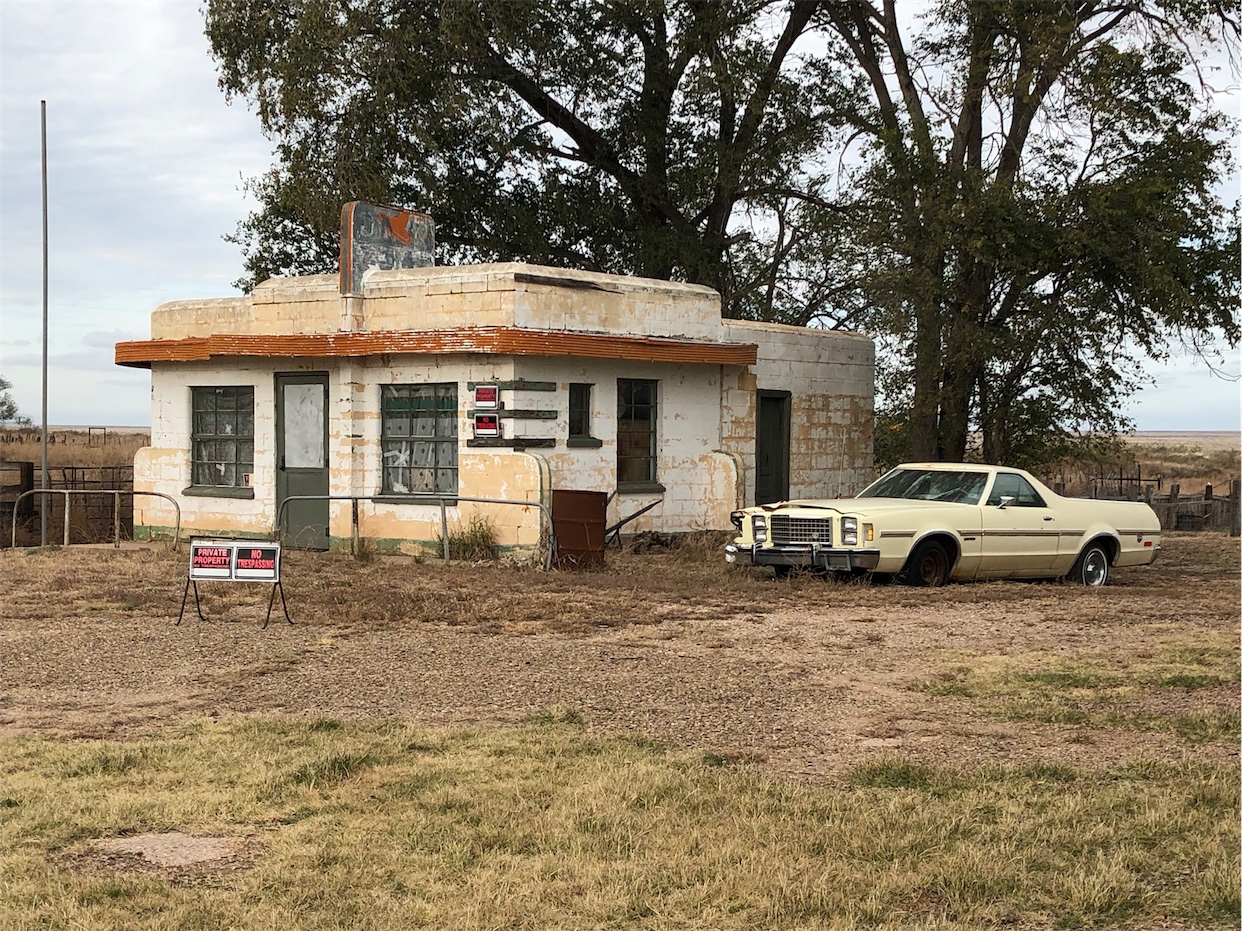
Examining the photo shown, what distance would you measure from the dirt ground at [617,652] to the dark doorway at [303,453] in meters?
2.53

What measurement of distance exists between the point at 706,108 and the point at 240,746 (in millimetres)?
23178

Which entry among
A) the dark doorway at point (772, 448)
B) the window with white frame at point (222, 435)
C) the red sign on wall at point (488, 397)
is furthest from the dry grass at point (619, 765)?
the dark doorway at point (772, 448)

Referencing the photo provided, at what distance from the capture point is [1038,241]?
67.5 ft

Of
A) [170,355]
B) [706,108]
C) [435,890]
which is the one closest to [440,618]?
[435,890]

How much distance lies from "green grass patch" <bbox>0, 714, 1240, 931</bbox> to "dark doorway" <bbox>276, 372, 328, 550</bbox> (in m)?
12.0

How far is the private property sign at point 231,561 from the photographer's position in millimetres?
12328

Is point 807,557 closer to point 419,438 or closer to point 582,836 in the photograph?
point 419,438

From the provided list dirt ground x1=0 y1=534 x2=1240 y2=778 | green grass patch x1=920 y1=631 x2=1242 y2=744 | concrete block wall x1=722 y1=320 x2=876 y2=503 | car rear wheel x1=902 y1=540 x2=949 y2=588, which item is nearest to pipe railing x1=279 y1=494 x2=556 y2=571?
dirt ground x1=0 y1=534 x2=1240 y2=778

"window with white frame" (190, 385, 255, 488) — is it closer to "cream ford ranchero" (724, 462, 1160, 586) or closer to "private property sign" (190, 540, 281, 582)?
"cream ford ranchero" (724, 462, 1160, 586)

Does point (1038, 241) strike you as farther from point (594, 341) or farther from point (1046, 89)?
point (594, 341)

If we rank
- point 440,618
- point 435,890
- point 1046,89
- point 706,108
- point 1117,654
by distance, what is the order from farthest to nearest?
point 706,108 < point 1046,89 < point 440,618 < point 1117,654 < point 435,890

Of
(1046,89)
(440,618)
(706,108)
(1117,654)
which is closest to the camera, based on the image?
(1117,654)

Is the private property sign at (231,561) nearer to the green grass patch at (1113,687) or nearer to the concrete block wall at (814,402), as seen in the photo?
the green grass patch at (1113,687)

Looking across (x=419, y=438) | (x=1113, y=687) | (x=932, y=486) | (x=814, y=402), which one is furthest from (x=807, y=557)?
(x=814, y=402)
